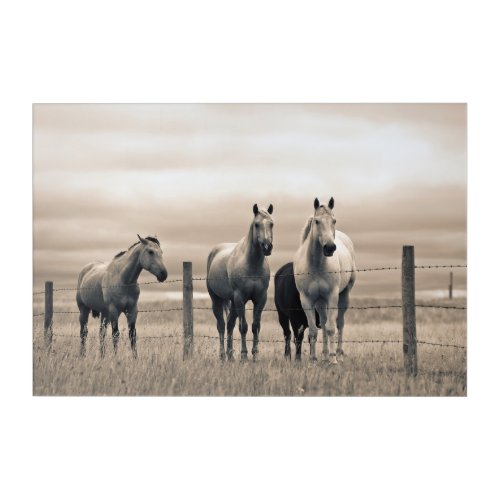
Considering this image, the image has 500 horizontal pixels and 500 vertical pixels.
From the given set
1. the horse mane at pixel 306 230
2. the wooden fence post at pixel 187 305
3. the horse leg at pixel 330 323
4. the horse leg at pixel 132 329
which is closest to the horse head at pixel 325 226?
the horse mane at pixel 306 230

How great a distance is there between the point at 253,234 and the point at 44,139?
2.67m

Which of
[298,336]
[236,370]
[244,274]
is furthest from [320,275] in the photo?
[236,370]

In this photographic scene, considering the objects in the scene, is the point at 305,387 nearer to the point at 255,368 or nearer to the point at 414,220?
the point at 255,368

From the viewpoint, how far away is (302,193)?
892 centimetres

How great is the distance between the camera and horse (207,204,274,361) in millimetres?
9164

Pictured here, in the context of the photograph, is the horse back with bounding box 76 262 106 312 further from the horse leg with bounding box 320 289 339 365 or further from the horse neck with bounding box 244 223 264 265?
the horse leg with bounding box 320 289 339 365

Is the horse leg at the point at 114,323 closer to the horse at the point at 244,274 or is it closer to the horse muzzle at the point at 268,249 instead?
the horse at the point at 244,274

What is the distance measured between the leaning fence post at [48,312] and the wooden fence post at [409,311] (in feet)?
14.0

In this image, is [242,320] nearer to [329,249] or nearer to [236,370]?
[236,370]

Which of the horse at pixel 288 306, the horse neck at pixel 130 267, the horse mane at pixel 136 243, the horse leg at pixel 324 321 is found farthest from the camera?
the horse neck at pixel 130 267

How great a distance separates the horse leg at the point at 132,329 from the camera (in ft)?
31.9

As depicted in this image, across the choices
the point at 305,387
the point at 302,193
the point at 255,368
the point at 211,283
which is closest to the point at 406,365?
the point at 305,387

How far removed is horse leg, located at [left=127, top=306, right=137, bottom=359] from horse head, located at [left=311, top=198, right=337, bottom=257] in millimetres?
2694

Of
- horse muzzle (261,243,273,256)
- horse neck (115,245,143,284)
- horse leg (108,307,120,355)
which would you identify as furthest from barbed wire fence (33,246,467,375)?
horse muzzle (261,243,273,256)
